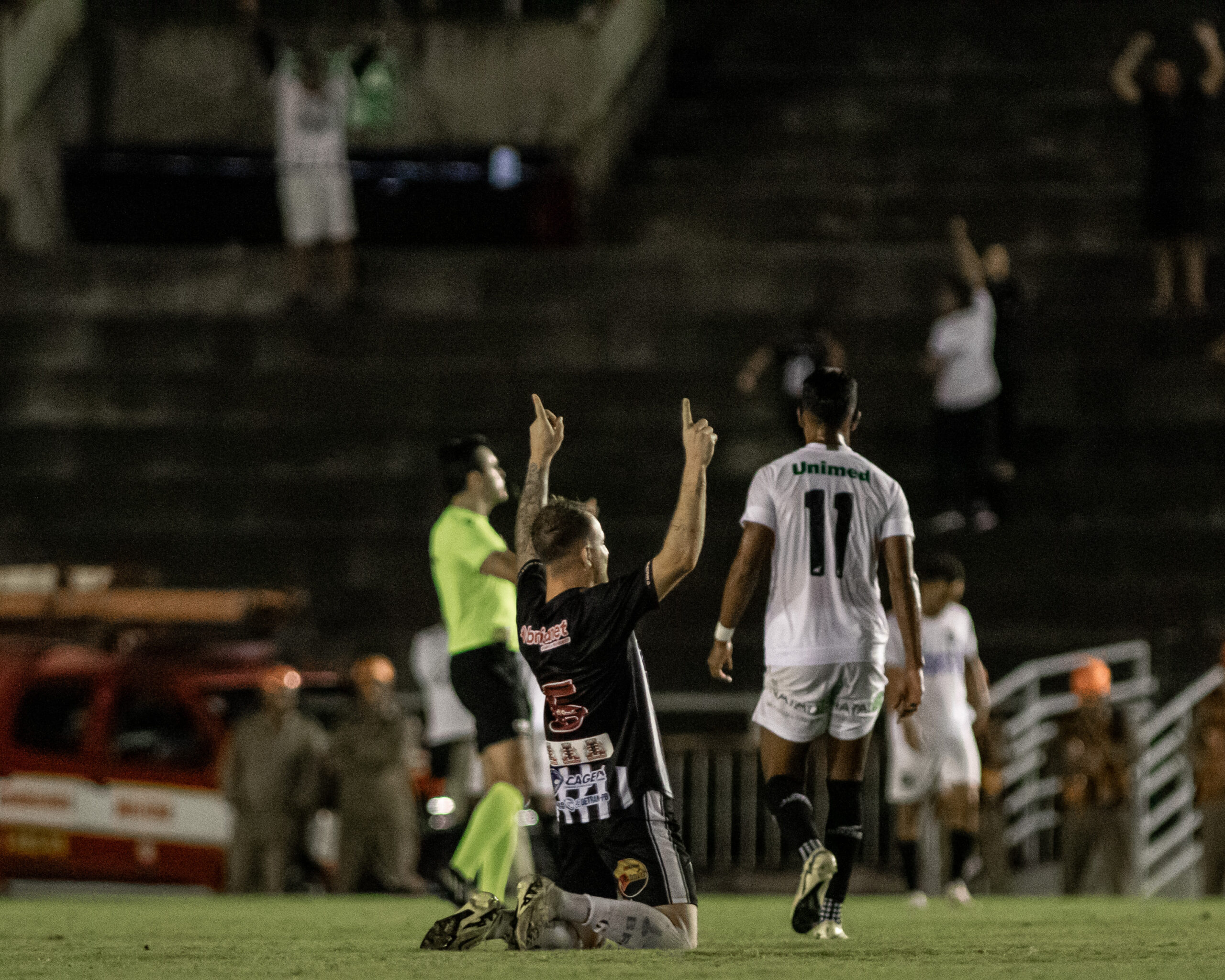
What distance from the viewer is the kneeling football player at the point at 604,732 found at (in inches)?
291

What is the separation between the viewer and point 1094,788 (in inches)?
599

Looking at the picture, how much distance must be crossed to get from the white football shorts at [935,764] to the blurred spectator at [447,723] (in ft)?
8.09

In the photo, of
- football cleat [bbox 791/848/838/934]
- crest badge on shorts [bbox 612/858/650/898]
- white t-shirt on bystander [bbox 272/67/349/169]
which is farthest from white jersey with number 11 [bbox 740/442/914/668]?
white t-shirt on bystander [bbox 272/67/349/169]

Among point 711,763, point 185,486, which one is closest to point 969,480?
point 711,763

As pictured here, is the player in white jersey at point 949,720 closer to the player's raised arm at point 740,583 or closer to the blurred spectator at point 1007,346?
the player's raised arm at point 740,583

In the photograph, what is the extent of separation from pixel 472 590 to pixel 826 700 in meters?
1.82

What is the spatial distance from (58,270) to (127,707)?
24.7ft

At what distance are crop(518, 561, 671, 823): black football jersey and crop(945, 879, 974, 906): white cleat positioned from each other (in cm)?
524

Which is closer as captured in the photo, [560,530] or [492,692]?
[560,530]

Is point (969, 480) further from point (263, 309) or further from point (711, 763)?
point (263, 309)

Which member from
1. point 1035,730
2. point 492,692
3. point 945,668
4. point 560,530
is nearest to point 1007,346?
point 1035,730

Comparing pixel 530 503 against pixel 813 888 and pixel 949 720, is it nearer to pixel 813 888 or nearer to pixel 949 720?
pixel 813 888

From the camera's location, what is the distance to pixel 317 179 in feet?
71.2

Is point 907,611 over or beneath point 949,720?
over
